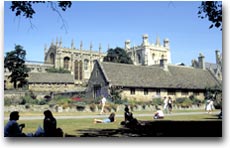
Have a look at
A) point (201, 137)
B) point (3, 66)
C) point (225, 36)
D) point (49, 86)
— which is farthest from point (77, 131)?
point (49, 86)

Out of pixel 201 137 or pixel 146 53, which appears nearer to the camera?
pixel 201 137

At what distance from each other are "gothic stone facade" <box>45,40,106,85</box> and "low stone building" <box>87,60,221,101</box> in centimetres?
225

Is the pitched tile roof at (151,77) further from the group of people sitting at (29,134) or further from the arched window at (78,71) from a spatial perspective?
the group of people sitting at (29,134)

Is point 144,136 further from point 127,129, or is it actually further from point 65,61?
point 65,61

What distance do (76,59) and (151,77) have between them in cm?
1684

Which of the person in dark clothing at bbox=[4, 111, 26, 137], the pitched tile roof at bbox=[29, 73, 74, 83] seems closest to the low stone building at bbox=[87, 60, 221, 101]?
the pitched tile roof at bbox=[29, 73, 74, 83]

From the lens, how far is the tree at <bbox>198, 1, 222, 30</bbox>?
370 inches

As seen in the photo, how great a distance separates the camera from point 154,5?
32.0 feet

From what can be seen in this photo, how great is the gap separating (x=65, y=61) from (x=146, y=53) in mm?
14303

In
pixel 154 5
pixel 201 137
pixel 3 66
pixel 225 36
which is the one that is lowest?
pixel 201 137

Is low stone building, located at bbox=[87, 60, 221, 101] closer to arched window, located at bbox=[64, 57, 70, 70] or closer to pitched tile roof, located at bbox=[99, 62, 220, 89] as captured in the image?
pitched tile roof, located at bbox=[99, 62, 220, 89]

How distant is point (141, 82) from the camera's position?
955 inches

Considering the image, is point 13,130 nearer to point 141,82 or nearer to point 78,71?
point 141,82

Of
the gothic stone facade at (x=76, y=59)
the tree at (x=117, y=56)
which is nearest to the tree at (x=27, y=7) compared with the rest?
the gothic stone facade at (x=76, y=59)
